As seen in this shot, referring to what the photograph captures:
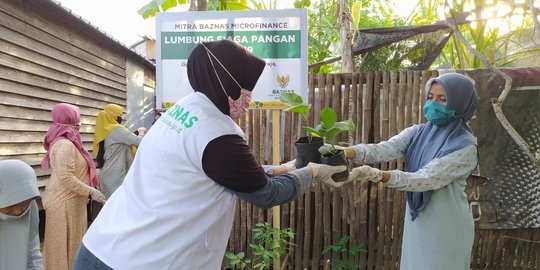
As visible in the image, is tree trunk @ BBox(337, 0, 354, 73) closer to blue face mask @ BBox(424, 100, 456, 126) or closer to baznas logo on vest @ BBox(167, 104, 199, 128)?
blue face mask @ BBox(424, 100, 456, 126)

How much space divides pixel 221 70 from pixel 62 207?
259 cm

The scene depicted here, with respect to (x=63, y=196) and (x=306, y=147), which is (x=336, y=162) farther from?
(x=63, y=196)

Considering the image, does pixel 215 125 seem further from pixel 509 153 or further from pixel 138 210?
pixel 509 153

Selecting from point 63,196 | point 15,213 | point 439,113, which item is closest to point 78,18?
point 63,196

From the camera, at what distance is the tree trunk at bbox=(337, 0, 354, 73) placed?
15.5ft

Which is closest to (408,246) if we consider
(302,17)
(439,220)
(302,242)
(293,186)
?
(439,220)

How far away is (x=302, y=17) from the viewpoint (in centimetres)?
327

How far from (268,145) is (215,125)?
2.40m

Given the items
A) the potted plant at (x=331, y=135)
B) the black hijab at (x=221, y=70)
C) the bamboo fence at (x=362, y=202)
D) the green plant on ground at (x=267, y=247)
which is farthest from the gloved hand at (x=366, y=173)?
the bamboo fence at (x=362, y=202)

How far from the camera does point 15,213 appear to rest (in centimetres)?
231

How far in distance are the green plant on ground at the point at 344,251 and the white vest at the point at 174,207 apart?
2.32 meters

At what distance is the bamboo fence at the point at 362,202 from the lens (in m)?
3.77

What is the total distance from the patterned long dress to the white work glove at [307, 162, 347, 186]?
239cm

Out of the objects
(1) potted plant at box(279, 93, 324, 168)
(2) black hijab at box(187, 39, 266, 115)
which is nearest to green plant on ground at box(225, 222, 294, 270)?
(1) potted plant at box(279, 93, 324, 168)
